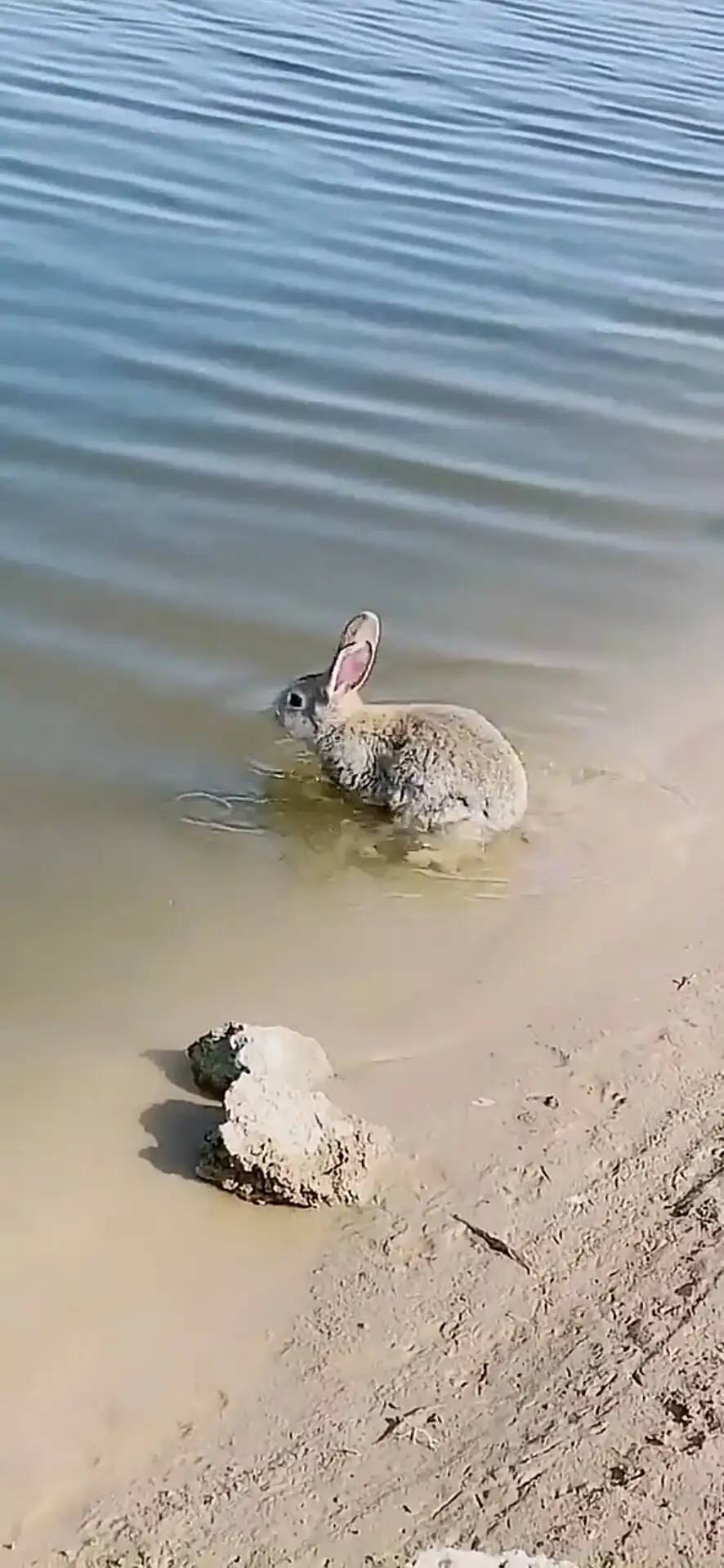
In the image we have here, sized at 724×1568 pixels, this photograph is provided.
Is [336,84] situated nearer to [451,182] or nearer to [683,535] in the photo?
[451,182]

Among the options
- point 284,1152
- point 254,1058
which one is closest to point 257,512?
point 254,1058

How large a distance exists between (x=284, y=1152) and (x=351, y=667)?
2.17m

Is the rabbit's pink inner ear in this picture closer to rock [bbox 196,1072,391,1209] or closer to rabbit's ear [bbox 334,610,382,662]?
rabbit's ear [bbox 334,610,382,662]

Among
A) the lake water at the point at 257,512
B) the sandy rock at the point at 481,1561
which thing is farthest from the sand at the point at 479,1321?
the lake water at the point at 257,512

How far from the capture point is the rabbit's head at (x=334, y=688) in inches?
223

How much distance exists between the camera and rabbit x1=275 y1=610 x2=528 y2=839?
5426 millimetres

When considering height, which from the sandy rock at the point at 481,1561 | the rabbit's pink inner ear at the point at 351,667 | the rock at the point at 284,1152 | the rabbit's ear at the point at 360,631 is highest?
the rabbit's ear at the point at 360,631

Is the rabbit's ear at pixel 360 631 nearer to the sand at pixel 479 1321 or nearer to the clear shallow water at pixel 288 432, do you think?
the clear shallow water at pixel 288 432

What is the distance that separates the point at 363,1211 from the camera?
3979 mm

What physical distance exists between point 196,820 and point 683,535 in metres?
2.97

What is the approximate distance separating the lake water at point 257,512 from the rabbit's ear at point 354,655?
0.40 metres

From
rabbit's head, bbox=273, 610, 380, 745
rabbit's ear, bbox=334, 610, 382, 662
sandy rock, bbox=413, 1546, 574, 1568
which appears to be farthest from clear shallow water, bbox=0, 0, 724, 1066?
sandy rock, bbox=413, 1546, 574, 1568

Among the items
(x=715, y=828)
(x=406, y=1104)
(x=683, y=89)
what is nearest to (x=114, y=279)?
(x=715, y=828)

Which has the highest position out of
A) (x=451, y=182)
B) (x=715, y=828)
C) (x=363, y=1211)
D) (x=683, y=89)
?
(x=683, y=89)
